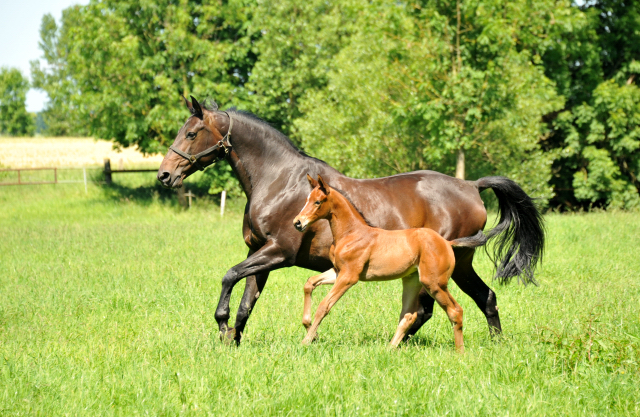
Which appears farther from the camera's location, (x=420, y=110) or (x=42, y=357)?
(x=420, y=110)

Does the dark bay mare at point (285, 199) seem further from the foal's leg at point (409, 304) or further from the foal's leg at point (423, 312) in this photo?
the foal's leg at point (409, 304)

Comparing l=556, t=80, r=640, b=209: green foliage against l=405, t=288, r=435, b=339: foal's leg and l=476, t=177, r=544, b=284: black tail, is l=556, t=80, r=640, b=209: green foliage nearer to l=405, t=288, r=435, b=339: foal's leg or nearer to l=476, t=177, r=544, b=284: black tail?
l=476, t=177, r=544, b=284: black tail

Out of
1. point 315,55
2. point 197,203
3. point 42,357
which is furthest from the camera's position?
point 315,55

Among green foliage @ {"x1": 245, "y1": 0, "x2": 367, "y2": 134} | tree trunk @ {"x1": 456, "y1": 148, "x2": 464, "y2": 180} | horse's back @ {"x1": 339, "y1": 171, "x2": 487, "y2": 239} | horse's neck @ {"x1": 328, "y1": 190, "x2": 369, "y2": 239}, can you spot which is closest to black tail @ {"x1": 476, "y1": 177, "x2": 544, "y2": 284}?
horse's back @ {"x1": 339, "y1": 171, "x2": 487, "y2": 239}

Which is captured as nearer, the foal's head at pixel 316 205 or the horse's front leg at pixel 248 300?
the foal's head at pixel 316 205

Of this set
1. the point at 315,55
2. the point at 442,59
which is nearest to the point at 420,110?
the point at 442,59

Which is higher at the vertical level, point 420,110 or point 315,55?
point 315,55

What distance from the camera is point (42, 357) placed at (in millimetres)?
5113

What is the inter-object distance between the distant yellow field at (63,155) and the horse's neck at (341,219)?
29.9 meters

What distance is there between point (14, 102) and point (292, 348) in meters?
78.0

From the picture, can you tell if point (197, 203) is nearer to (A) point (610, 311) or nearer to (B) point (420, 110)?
(B) point (420, 110)

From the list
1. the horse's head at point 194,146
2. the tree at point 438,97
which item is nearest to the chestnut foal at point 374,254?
the horse's head at point 194,146

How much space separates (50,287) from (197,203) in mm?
16322

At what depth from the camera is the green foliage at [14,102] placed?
70625mm
